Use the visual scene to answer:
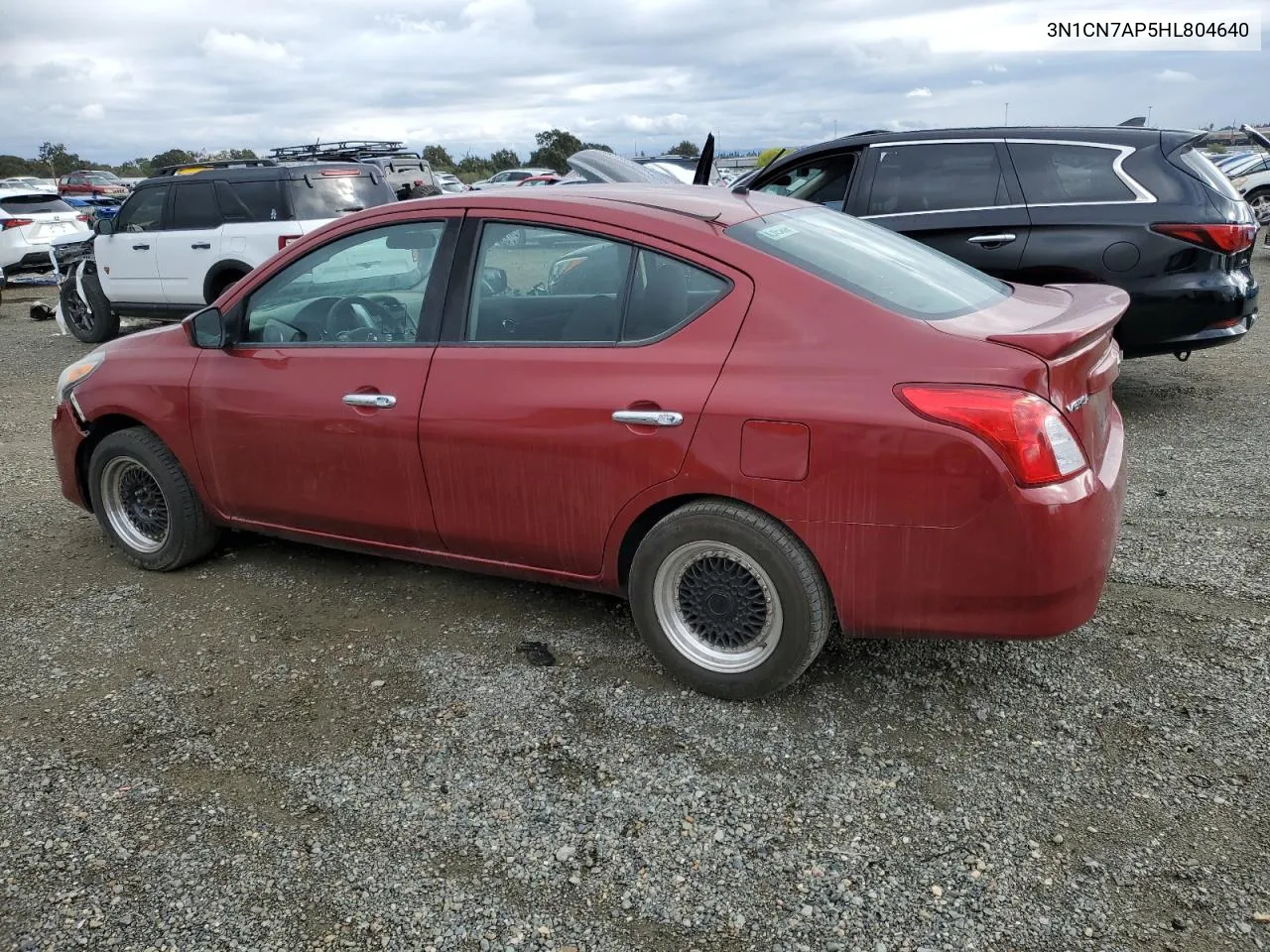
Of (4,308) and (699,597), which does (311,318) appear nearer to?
(699,597)

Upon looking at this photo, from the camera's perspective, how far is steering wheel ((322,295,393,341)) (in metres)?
3.88

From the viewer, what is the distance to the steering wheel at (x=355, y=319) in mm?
3877

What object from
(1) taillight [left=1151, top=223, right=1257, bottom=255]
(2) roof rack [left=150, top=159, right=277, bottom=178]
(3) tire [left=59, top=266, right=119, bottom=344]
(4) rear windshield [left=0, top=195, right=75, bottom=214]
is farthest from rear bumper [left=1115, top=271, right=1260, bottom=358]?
(4) rear windshield [left=0, top=195, right=75, bottom=214]

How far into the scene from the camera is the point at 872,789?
2.89 m

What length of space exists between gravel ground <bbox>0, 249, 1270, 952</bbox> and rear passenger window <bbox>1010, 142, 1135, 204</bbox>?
108 inches

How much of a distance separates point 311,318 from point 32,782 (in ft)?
6.20

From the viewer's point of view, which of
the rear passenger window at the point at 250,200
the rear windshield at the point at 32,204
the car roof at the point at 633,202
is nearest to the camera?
the car roof at the point at 633,202

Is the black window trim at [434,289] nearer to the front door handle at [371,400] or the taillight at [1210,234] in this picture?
the front door handle at [371,400]

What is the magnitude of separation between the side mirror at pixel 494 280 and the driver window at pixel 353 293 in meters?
0.23

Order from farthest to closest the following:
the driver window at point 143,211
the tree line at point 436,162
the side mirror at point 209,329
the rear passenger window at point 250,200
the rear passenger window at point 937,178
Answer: the tree line at point 436,162 → the driver window at point 143,211 → the rear passenger window at point 250,200 → the rear passenger window at point 937,178 → the side mirror at point 209,329

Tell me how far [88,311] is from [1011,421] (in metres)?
11.9

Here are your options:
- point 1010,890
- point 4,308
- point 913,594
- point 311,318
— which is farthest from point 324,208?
point 1010,890

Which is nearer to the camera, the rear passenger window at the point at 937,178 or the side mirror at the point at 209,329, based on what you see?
the side mirror at the point at 209,329

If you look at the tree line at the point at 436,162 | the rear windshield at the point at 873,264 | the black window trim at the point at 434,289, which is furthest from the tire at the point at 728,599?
the tree line at the point at 436,162
